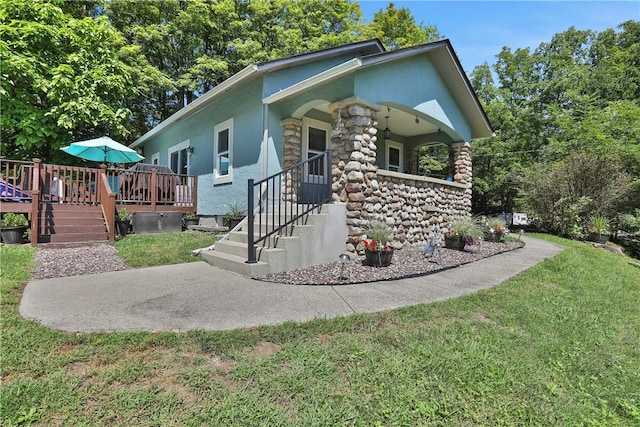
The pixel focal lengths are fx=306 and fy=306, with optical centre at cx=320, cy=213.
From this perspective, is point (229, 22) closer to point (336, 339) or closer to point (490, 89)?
point (490, 89)

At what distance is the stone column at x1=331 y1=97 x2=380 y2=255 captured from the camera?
18.7 feet

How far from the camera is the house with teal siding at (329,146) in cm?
550

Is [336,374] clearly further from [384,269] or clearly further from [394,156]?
[394,156]

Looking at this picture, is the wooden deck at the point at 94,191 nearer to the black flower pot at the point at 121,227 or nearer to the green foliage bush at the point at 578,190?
the black flower pot at the point at 121,227

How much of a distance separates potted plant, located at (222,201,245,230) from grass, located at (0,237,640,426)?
14.9 feet

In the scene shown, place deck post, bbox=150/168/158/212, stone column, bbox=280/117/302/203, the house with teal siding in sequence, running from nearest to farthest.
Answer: the house with teal siding < stone column, bbox=280/117/302/203 < deck post, bbox=150/168/158/212

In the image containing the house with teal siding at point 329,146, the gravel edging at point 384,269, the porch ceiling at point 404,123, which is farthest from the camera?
the porch ceiling at point 404,123

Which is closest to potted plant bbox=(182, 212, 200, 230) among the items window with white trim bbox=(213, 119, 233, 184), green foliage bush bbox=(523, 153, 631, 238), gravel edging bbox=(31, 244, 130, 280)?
window with white trim bbox=(213, 119, 233, 184)

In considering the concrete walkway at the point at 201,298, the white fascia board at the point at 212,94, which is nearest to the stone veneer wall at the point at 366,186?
the concrete walkway at the point at 201,298

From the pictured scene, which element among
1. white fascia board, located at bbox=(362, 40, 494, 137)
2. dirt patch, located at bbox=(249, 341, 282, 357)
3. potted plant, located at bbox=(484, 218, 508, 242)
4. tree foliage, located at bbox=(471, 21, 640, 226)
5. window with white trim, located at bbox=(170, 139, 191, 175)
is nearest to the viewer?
dirt patch, located at bbox=(249, 341, 282, 357)

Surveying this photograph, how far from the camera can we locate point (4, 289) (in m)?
3.64

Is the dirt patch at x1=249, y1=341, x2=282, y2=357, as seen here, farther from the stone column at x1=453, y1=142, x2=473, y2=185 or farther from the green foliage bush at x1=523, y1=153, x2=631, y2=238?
the green foliage bush at x1=523, y1=153, x2=631, y2=238

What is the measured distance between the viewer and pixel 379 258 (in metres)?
5.29

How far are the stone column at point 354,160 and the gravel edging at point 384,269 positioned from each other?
722 mm
